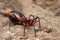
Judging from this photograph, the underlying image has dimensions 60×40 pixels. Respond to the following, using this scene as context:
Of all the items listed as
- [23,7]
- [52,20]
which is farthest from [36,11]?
[52,20]

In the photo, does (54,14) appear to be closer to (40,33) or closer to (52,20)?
(52,20)

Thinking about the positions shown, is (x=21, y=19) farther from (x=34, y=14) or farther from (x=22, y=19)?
(x=34, y=14)

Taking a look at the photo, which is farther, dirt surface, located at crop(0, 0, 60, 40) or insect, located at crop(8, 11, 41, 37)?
insect, located at crop(8, 11, 41, 37)

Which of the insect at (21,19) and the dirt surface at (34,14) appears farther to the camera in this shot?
the insect at (21,19)

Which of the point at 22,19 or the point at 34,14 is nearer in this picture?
the point at 22,19

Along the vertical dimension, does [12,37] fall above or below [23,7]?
below

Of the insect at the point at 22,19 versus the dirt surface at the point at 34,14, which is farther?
the insect at the point at 22,19

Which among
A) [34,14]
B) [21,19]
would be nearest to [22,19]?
[21,19]

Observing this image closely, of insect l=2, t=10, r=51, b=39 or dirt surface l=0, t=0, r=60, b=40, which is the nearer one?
dirt surface l=0, t=0, r=60, b=40
